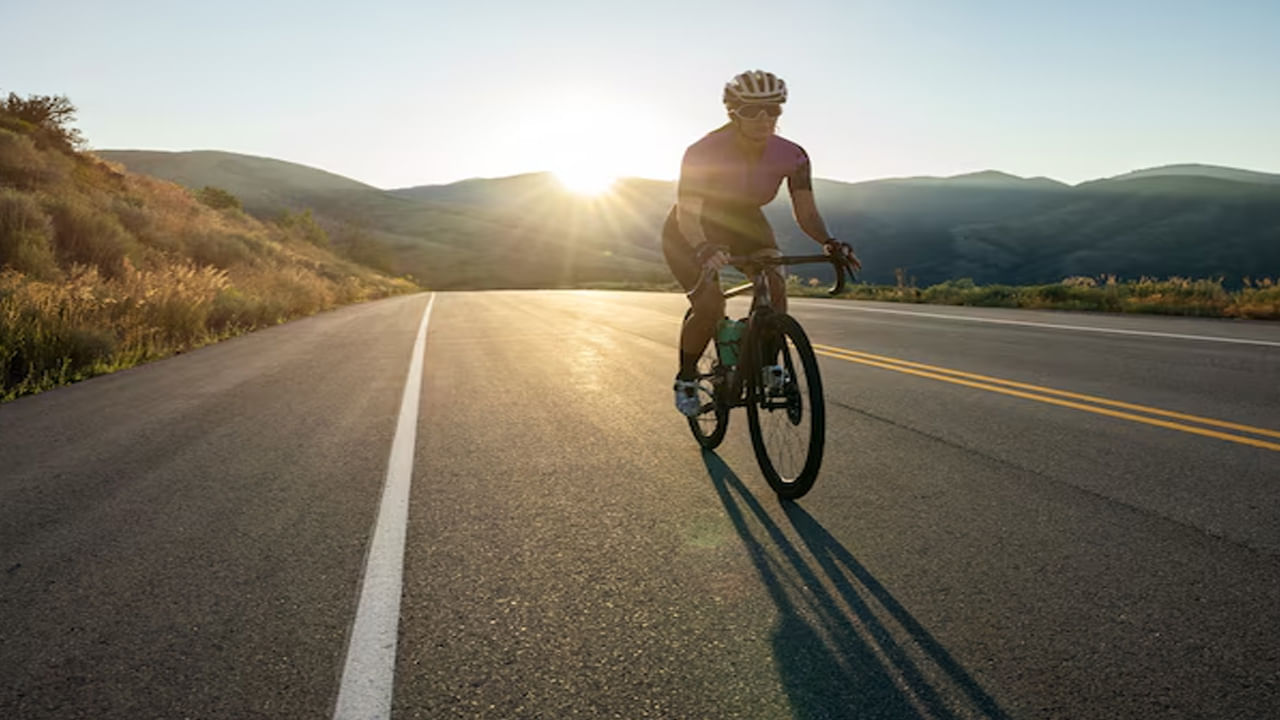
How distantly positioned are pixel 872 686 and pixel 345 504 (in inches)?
115

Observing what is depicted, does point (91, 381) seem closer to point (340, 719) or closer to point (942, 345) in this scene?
point (340, 719)

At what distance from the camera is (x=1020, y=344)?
10.7 m

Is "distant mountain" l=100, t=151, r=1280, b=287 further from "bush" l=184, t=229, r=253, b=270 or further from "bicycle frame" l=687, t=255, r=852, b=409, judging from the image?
"bicycle frame" l=687, t=255, r=852, b=409

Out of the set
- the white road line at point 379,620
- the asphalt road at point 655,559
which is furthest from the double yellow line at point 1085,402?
the white road line at point 379,620

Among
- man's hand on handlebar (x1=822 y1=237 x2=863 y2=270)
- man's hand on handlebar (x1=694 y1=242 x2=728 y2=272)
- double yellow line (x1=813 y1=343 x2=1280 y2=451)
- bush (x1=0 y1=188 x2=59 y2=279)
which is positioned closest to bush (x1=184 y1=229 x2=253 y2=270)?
bush (x1=0 y1=188 x2=59 y2=279)

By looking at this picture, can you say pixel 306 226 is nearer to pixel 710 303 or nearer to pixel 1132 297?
pixel 1132 297

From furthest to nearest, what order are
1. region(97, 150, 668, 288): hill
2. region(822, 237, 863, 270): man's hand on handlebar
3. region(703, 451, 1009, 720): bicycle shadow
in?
region(97, 150, 668, 288): hill → region(822, 237, 863, 270): man's hand on handlebar → region(703, 451, 1009, 720): bicycle shadow

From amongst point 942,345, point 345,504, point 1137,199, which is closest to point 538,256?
point 942,345

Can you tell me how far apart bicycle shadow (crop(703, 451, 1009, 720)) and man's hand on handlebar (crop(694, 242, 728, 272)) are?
1506 mm

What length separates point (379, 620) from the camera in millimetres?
2762

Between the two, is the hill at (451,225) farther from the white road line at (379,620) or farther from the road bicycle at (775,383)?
the white road line at (379,620)

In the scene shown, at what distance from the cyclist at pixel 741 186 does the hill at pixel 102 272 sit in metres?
7.58

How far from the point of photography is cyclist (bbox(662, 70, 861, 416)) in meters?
4.25

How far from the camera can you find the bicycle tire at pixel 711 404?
4.88 metres
